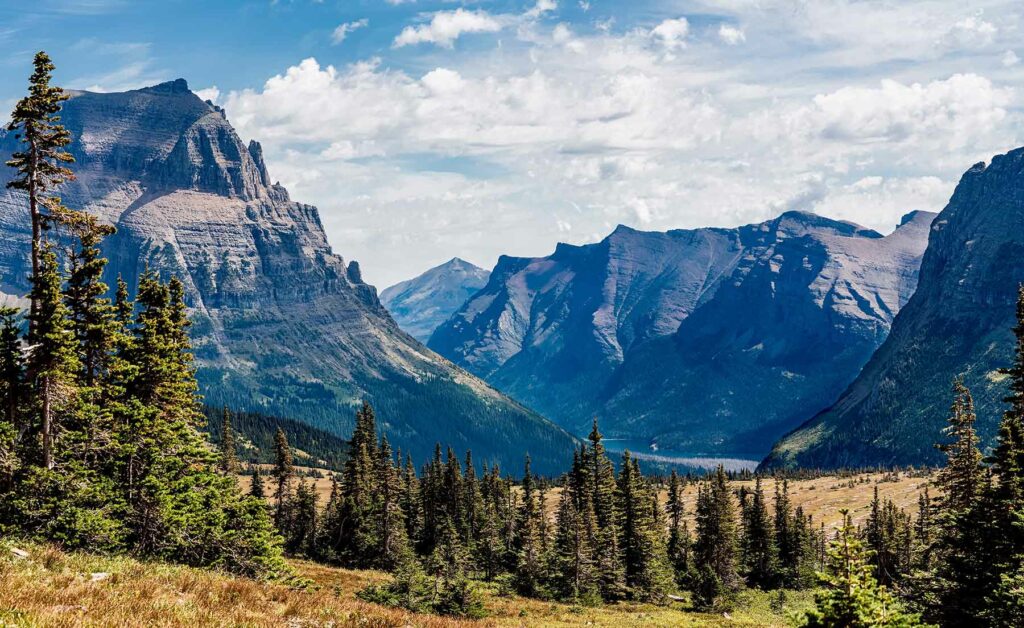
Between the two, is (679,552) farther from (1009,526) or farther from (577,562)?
(1009,526)

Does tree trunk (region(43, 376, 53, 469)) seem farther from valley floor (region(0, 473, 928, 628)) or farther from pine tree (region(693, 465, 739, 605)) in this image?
pine tree (region(693, 465, 739, 605))

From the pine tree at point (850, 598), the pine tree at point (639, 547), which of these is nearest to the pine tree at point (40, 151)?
the pine tree at point (850, 598)

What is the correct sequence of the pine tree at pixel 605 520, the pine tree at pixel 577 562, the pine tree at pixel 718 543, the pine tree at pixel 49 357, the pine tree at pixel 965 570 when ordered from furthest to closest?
1. the pine tree at pixel 718 543
2. the pine tree at pixel 605 520
3. the pine tree at pixel 577 562
4. the pine tree at pixel 965 570
5. the pine tree at pixel 49 357

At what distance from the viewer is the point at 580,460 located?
10219 cm

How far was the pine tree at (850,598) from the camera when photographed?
20.4 metres

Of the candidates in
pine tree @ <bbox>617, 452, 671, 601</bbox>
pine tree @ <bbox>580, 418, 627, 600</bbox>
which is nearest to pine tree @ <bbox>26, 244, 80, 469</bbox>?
pine tree @ <bbox>580, 418, 627, 600</bbox>

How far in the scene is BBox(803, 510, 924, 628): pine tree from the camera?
2041 cm

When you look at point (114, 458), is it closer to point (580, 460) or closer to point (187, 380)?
point (187, 380)

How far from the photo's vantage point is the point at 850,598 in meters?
20.6

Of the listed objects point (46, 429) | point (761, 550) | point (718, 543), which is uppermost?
point (46, 429)

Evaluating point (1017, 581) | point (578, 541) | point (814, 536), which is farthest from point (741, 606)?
point (1017, 581)

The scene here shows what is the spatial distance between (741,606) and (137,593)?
75.5 metres

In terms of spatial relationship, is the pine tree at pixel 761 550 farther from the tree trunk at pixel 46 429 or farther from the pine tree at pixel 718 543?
the tree trunk at pixel 46 429

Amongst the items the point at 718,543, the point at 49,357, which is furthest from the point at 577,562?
the point at 49,357
